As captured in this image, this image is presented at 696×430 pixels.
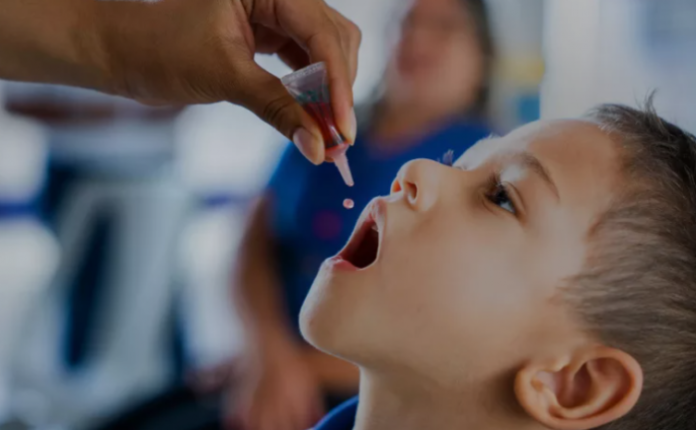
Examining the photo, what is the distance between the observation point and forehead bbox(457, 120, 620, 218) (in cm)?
75

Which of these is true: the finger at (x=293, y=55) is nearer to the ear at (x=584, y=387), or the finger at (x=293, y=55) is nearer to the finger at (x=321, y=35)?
the finger at (x=321, y=35)

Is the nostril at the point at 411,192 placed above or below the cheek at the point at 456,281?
above

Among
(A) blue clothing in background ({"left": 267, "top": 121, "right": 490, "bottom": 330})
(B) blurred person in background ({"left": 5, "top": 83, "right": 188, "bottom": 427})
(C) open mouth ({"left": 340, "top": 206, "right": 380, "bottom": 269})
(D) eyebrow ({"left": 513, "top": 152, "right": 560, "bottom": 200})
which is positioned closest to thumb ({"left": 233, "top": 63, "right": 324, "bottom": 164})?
(C) open mouth ({"left": 340, "top": 206, "right": 380, "bottom": 269})

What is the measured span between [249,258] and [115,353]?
0.83m

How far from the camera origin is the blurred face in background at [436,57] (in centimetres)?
134

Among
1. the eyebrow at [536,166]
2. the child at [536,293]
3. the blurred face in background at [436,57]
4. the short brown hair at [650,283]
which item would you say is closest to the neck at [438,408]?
the child at [536,293]

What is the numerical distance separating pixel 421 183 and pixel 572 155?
0.17m

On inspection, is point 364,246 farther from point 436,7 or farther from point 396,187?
point 436,7

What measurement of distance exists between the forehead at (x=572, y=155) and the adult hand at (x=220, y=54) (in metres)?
0.18

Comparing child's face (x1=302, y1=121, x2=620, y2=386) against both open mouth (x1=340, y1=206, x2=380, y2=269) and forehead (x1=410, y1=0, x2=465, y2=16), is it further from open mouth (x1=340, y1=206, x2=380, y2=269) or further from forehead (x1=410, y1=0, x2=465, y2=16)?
forehead (x1=410, y1=0, x2=465, y2=16)

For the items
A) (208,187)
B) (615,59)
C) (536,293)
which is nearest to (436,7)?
(615,59)

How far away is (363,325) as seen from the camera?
0.74m

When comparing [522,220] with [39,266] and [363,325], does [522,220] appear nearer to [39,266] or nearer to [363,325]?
[363,325]

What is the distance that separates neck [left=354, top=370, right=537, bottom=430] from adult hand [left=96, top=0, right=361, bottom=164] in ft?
0.92
